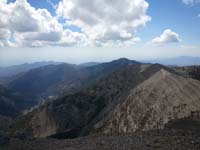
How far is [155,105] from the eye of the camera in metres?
49.6

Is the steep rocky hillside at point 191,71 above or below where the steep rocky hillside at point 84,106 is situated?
above

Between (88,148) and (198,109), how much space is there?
26.4m

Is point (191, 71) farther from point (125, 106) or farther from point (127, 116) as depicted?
point (127, 116)

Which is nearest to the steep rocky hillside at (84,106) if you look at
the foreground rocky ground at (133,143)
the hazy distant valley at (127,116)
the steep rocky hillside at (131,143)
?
the hazy distant valley at (127,116)

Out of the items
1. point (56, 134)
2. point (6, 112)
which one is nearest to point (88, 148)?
point (56, 134)

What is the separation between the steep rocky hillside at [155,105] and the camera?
149ft

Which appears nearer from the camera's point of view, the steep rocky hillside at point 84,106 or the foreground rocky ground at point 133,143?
the foreground rocky ground at point 133,143

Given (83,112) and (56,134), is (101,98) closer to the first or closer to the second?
(83,112)

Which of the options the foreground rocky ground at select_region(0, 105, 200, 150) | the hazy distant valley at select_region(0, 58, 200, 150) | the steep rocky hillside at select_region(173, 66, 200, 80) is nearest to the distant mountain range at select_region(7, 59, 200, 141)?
the hazy distant valley at select_region(0, 58, 200, 150)

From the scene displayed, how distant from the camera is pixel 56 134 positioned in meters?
66.6

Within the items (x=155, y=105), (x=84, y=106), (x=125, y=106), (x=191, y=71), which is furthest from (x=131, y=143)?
(x=84, y=106)

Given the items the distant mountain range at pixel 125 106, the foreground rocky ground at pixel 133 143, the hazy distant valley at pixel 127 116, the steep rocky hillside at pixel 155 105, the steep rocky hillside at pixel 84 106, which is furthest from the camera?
the steep rocky hillside at pixel 84 106

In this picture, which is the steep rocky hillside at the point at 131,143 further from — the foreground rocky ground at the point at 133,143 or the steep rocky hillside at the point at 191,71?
the steep rocky hillside at the point at 191,71

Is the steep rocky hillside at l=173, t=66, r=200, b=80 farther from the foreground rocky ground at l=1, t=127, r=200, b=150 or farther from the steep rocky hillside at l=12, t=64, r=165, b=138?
the foreground rocky ground at l=1, t=127, r=200, b=150
